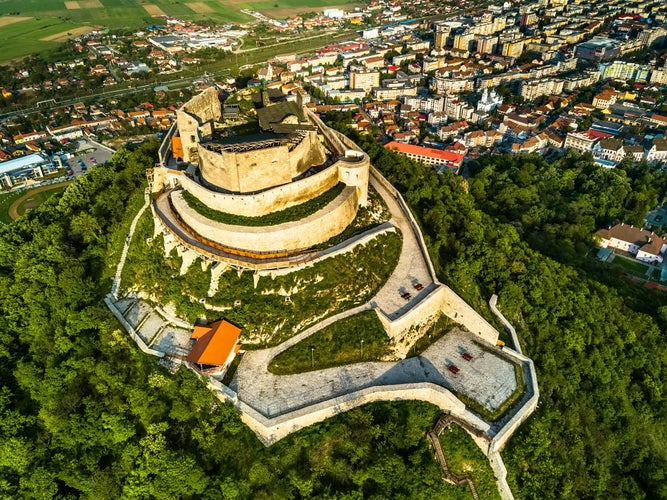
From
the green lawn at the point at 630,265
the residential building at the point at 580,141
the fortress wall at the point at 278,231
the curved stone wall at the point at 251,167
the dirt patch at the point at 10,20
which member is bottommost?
the green lawn at the point at 630,265

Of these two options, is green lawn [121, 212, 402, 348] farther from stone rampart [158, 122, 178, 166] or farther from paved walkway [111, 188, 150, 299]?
stone rampart [158, 122, 178, 166]

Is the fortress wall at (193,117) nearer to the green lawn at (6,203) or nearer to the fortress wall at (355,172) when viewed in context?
the fortress wall at (355,172)

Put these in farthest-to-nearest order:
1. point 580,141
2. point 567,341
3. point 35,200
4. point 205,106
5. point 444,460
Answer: point 580,141, point 35,200, point 205,106, point 567,341, point 444,460

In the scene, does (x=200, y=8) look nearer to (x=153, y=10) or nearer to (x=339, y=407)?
(x=153, y=10)

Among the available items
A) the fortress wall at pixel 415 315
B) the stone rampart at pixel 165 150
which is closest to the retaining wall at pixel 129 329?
the stone rampart at pixel 165 150

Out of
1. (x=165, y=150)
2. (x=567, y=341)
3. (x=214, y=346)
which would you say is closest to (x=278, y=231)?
(x=214, y=346)
